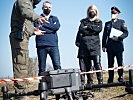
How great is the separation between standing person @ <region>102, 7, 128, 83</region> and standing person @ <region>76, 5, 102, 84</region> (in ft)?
1.44

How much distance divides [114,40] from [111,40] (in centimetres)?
10

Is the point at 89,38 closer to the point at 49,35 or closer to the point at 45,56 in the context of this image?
the point at 49,35

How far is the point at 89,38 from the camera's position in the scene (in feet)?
23.2

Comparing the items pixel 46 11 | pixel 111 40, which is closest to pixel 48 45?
pixel 46 11

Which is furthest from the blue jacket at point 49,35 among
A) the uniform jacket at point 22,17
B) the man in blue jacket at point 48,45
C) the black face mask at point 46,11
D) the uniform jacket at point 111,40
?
the uniform jacket at point 111,40

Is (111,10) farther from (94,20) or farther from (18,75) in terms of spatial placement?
(18,75)

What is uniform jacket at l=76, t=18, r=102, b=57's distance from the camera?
7.03 metres

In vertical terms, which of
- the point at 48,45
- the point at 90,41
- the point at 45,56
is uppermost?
the point at 90,41

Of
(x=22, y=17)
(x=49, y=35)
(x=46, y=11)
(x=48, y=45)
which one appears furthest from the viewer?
(x=46, y=11)

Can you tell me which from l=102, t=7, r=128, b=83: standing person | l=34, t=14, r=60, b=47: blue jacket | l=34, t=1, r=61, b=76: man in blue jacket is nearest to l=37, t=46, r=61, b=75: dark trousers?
l=34, t=1, r=61, b=76: man in blue jacket

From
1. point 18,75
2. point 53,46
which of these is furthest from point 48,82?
point 53,46

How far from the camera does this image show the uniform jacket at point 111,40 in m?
7.35

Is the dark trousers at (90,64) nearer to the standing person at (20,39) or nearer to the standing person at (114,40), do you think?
the standing person at (114,40)

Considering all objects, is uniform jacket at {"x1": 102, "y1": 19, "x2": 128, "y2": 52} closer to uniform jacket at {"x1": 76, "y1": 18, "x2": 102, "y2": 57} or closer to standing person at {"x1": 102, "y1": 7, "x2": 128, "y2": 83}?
standing person at {"x1": 102, "y1": 7, "x2": 128, "y2": 83}
